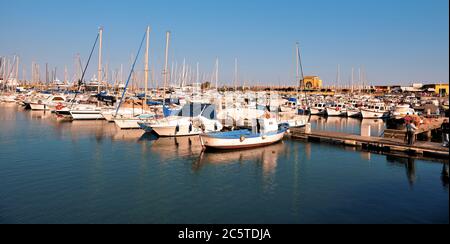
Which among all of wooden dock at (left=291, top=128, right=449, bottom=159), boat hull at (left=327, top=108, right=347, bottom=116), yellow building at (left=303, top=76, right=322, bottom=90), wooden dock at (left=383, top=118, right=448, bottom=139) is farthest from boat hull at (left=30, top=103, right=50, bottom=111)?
yellow building at (left=303, top=76, right=322, bottom=90)

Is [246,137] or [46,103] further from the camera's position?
[46,103]

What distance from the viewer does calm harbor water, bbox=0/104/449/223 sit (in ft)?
47.3

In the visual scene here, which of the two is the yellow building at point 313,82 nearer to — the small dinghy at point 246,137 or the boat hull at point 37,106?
the boat hull at point 37,106

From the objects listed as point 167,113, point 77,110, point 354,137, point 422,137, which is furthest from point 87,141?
point 422,137

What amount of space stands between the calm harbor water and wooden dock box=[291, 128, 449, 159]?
1.52m

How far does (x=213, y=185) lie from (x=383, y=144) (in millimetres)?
16607

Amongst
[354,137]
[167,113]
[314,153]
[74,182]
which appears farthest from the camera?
[167,113]

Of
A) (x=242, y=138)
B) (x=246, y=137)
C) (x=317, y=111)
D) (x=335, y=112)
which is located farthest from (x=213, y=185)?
(x=317, y=111)

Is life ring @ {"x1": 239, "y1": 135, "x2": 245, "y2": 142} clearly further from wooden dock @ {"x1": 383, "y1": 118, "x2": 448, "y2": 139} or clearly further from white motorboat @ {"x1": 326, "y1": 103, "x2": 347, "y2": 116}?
white motorboat @ {"x1": 326, "y1": 103, "x2": 347, "y2": 116}

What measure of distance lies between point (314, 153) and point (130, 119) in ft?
81.1

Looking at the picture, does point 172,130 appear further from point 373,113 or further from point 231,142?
point 373,113

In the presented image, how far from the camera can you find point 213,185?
19.0 meters
